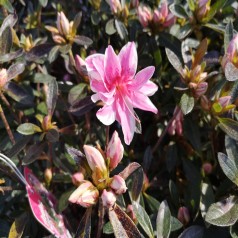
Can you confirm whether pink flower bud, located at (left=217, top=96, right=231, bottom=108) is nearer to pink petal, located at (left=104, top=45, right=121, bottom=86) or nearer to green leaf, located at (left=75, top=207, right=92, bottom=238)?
pink petal, located at (left=104, top=45, right=121, bottom=86)

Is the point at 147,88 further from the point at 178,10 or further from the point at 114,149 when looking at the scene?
the point at 178,10

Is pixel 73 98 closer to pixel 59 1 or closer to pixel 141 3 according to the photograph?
pixel 141 3

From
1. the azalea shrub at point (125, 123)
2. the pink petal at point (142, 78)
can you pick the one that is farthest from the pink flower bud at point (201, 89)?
the pink petal at point (142, 78)

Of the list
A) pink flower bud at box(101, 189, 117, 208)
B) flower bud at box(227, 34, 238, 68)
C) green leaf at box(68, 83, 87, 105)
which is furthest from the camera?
green leaf at box(68, 83, 87, 105)

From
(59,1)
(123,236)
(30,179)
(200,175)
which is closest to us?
(123,236)

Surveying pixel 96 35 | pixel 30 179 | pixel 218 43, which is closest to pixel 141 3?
pixel 96 35

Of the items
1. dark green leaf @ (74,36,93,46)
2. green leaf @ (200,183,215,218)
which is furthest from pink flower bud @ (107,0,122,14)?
green leaf @ (200,183,215,218)
